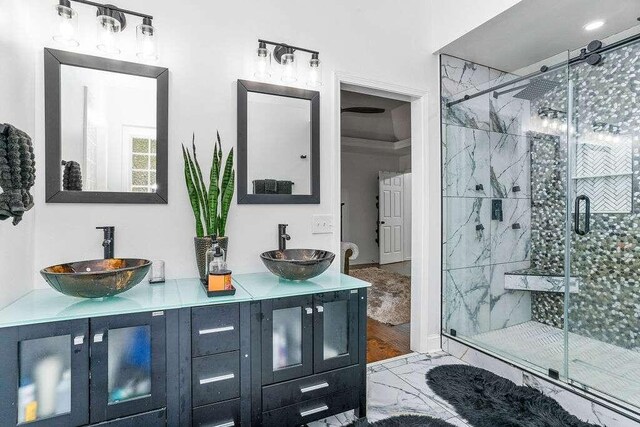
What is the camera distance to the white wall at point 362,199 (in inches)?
266

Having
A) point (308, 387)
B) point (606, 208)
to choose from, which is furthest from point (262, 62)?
point (606, 208)

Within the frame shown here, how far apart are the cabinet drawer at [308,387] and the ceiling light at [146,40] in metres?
1.89

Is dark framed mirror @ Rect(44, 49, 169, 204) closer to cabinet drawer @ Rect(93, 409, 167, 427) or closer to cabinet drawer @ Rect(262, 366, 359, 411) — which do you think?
cabinet drawer @ Rect(93, 409, 167, 427)

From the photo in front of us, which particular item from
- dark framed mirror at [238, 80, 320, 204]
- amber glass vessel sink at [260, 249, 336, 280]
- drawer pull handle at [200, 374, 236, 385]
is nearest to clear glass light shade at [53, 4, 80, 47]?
dark framed mirror at [238, 80, 320, 204]

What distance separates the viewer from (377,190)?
7.02m

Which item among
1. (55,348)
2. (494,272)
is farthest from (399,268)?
(55,348)

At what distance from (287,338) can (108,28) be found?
6.11 ft

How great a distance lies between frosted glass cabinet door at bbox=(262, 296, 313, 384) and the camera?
5.52 ft

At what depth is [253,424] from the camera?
164cm

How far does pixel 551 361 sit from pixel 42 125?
11.2 feet

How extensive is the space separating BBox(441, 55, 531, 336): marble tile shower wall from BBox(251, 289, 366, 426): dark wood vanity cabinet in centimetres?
138

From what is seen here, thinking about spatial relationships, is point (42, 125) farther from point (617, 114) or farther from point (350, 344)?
point (617, 114)

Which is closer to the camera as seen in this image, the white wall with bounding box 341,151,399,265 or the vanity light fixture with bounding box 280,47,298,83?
the vanity light fixture with bounding box 280,47,298,83

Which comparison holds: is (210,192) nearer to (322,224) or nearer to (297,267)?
(297,267)
